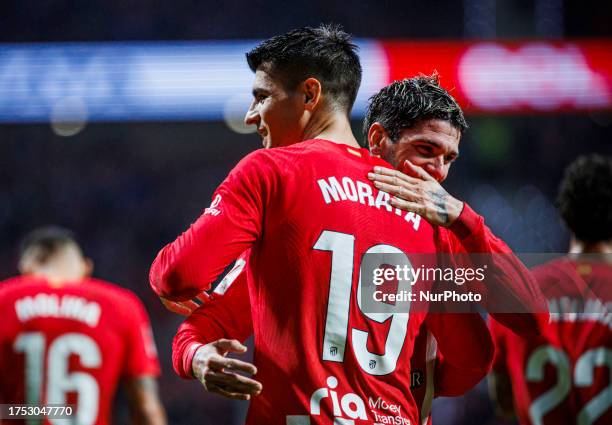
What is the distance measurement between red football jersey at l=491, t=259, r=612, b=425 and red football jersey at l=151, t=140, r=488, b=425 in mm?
1093

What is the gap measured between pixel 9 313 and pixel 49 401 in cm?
40

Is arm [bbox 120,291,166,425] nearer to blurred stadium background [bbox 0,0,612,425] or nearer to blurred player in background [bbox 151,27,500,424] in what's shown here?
blurred player in background [bbox 151,27,500,424]

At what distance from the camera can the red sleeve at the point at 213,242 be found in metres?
1.65

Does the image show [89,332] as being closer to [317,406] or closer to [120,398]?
[317,406]

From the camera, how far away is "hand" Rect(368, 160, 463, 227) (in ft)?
6.16

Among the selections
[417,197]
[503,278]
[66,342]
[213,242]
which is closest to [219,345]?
[213,242]

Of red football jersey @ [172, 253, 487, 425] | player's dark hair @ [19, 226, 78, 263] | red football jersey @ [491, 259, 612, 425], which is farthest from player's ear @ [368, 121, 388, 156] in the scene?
player's dark hair @ [19, 226, 78, 263]

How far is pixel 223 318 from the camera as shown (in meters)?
1.98

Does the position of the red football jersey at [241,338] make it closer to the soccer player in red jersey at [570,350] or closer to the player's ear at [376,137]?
the player's ear at [376,137]

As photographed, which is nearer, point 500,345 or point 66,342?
point 500,345

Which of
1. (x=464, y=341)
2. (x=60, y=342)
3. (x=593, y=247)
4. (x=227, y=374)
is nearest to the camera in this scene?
(x=227, y=374)

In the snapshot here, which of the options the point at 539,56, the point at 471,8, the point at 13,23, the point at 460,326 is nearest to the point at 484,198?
the point at 539,56

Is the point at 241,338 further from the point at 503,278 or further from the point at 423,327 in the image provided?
the point at 503,278

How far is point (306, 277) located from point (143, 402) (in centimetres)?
214
